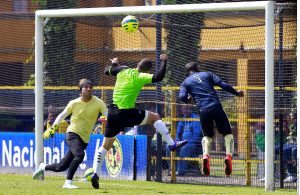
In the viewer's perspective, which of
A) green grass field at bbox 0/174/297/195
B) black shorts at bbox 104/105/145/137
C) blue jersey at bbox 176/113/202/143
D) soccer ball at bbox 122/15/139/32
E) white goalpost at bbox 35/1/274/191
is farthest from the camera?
blue jersey at bbox 176/113/202/143

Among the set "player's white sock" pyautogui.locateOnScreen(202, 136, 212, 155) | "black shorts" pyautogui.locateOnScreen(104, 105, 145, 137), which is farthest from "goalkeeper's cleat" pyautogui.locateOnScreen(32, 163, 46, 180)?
"player's white sock" pyautogui.locateOnScreen(202, 136, 212, 155)

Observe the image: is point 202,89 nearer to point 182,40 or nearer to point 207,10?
point 207,10

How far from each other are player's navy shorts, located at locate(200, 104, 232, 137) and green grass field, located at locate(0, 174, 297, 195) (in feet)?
3.47

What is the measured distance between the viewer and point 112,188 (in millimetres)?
18859

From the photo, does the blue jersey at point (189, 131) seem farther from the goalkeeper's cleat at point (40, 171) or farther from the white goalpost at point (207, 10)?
the goalkeeper's cleat at point (40, 171)

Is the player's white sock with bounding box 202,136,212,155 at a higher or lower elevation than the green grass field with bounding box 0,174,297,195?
higher

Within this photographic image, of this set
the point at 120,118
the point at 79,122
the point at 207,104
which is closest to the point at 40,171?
the point at 79,122

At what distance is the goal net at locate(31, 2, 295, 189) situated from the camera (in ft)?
68.8

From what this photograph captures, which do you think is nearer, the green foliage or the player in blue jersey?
the player in blue jersey

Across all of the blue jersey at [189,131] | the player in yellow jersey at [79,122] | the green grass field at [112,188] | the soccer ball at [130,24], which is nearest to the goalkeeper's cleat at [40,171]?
the green grass field at [112,188]

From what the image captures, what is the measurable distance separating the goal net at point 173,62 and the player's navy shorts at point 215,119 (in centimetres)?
218

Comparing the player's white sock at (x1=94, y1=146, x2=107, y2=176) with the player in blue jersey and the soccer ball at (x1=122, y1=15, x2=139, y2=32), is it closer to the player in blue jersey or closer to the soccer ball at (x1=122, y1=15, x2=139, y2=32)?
the player in blue jersey

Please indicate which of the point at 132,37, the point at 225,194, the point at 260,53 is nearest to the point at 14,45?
the point at 132,37

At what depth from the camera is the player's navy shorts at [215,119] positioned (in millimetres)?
18297
